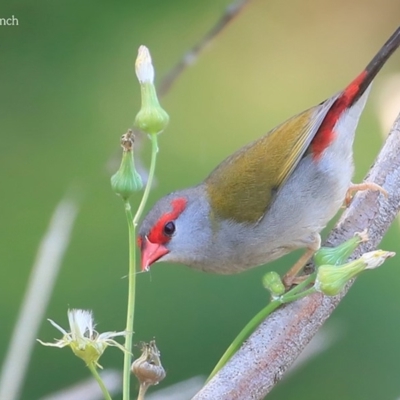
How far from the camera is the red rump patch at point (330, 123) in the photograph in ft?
4.58

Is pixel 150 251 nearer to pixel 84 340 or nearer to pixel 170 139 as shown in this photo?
pixel 84 340

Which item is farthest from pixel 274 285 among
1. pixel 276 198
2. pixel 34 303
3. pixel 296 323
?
pixel 34 303

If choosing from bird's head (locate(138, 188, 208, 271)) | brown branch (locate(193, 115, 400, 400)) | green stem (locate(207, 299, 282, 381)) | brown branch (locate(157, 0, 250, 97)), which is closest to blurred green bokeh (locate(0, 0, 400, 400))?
brown branch (locate(157, 0, 250, 97))

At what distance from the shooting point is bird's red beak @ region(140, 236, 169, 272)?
48.9 inches

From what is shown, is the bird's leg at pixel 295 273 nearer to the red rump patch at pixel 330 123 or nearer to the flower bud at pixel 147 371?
the red rump patch at pixel 330 123

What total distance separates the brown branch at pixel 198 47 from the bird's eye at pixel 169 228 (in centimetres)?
54

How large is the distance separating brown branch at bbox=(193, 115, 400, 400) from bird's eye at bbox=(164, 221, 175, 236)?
31 centimetres

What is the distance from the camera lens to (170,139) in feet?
6.18

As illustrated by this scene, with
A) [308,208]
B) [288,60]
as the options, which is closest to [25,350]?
[308,208]

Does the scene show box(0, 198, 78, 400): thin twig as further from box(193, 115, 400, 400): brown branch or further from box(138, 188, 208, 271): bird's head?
box(193, 115, 400, 400): brown branch

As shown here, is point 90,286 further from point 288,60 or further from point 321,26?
point 321,26

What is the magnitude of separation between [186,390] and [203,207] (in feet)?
1.20

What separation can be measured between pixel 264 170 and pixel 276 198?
6cm

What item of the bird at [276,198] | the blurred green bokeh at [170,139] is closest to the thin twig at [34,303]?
the blurred green bokeh at [170,139]
